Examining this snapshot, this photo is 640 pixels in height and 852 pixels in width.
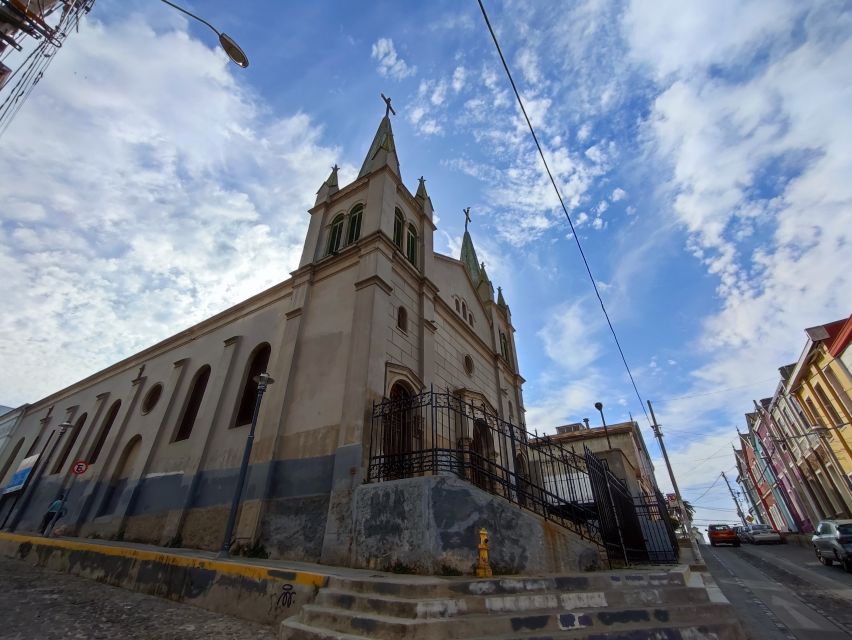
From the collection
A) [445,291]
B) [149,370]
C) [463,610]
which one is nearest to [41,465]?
[149,370]

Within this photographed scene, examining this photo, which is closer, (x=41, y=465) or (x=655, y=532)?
(x=655, y=532)

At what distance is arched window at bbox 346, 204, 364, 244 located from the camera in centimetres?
1283

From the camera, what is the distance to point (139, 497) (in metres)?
12.8

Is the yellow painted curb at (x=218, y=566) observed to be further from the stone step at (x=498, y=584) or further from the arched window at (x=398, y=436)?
the arched window at (x=398, y=436)

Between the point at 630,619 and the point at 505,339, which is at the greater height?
the point at 505,339

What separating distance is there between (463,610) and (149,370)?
18.9m

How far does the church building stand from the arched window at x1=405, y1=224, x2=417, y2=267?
0.34ft

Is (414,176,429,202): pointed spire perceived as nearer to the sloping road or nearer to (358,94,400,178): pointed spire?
(358,94,400,178): pointed spire

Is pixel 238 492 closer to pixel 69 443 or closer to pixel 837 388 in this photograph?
pixel 69 443

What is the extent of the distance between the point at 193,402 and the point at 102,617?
1045 cm

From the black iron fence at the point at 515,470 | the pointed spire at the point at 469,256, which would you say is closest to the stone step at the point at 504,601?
the black iron fence at the point at 515,470

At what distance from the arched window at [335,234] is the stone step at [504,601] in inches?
410

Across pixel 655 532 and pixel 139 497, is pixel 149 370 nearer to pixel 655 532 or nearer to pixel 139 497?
pixel 139 497

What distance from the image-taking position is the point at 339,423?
344 inches
